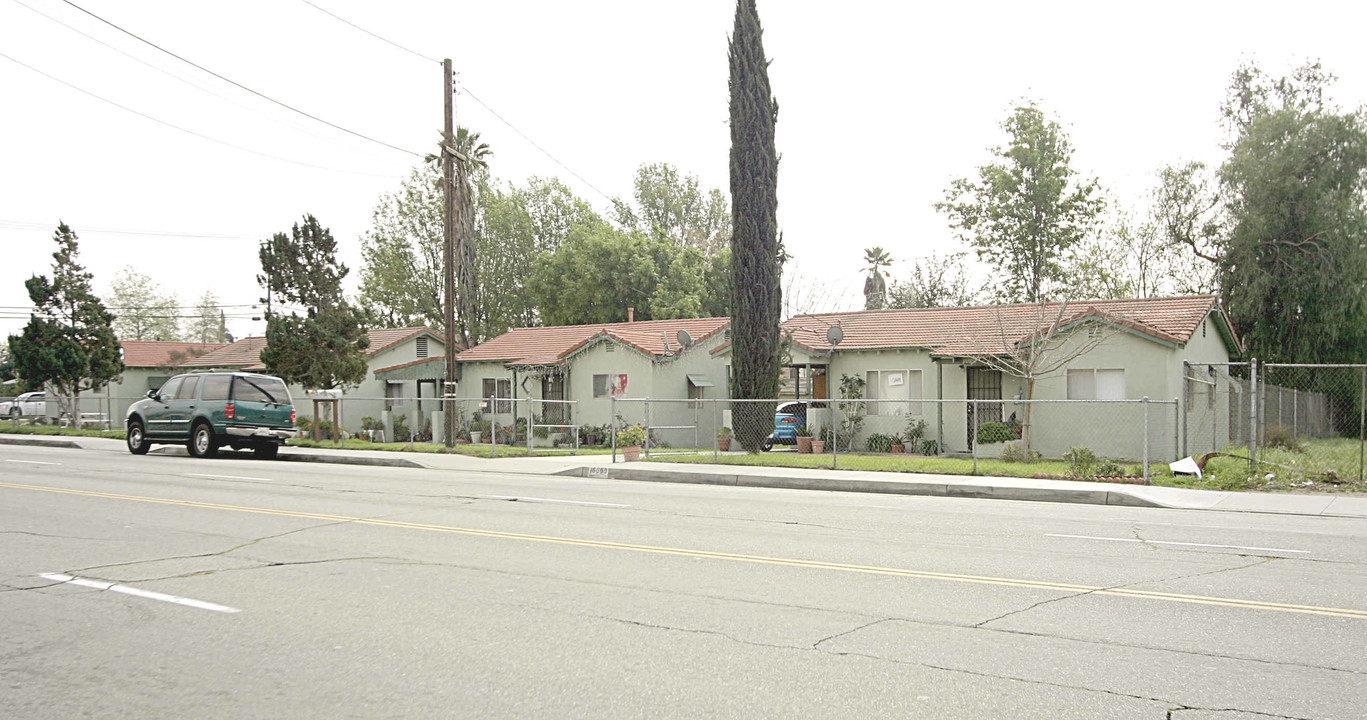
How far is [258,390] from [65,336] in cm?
1517

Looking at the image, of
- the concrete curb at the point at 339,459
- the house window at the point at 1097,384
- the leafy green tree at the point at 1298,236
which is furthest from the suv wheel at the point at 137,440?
the leafy green tree at the point at 1298,236

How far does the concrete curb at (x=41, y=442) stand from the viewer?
29.4 metres

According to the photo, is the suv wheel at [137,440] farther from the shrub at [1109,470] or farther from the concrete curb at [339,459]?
the shrub at [1109,470]

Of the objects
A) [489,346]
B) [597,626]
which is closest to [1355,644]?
[597,626]

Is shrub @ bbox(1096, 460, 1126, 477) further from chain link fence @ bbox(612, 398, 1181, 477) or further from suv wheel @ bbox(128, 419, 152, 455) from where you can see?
suv wheel @ bbox(128, 419, 152, 455)

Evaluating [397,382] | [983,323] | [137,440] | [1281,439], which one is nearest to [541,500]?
[137,440]

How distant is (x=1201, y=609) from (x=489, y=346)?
112 feet

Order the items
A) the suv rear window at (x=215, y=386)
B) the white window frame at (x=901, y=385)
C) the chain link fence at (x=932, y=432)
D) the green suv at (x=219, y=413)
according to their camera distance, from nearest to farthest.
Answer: the chain link fence at (x=932, y=432)
the green suv at (x=219, y=413)
the suv rear window at (x=215, y=386)
the white window frame at (x=901, y=385)

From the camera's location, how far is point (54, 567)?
28.3ft

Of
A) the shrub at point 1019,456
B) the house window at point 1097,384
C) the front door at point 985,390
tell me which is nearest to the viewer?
the shrub at point 1019,456

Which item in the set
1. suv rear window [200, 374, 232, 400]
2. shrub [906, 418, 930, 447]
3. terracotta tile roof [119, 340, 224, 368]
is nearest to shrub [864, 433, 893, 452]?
shrub [906, 418, 930, 447]

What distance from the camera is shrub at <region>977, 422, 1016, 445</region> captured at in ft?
79.7

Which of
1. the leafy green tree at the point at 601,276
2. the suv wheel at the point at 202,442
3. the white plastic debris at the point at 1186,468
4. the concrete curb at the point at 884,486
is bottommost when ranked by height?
the concrete curb at the point at 884,486

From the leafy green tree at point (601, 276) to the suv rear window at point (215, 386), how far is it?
27.2 meters
